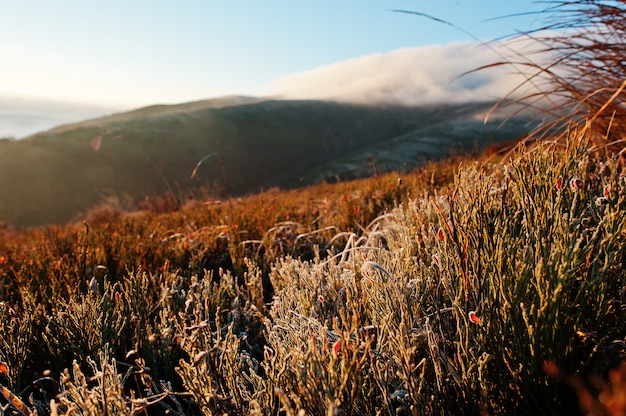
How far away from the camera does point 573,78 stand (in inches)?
111

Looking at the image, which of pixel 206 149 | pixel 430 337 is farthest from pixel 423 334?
pixel 206 149

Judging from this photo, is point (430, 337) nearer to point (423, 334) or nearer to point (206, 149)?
point (423, 334)

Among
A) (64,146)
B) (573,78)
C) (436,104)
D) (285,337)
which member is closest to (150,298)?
(285,337)

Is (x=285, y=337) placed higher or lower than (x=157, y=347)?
higher

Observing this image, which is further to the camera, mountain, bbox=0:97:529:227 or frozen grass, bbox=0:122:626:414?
mountain, bbox=0:97:529:227

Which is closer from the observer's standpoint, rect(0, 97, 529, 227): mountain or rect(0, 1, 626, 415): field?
rect(0, 1, 626, 415): field

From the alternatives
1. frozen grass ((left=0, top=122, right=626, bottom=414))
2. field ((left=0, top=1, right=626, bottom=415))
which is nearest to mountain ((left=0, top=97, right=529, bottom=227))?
field ((left=0, top=1, right=626, bottom=415))

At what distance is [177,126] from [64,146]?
82.8 feet

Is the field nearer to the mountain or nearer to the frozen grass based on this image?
the frozen grass

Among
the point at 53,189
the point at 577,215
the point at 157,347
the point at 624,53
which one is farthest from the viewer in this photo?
the point at 53,189

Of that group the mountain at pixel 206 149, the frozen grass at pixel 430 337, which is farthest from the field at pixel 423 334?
the mountain at pixel 206 149

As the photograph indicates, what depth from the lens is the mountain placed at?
63.9m

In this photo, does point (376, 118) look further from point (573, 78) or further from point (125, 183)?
point (573, 78)

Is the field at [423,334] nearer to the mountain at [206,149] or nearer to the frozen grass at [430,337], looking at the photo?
the frozen grass at [430,337]
